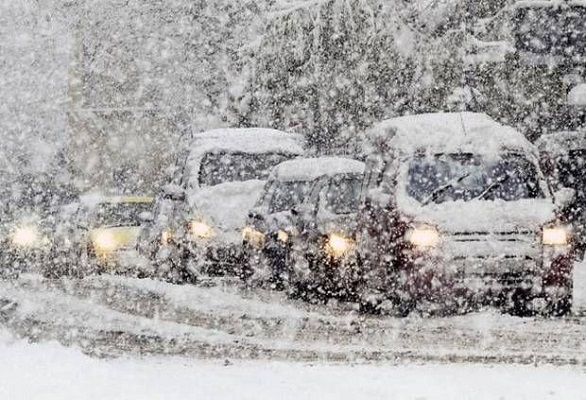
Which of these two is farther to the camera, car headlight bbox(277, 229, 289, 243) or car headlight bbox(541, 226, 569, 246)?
car headlight bbox(277, 229, 289, 243)

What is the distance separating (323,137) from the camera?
25531 mm

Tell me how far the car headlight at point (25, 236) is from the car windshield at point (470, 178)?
1042 cm

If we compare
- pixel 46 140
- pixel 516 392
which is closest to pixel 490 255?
pixel 516 392

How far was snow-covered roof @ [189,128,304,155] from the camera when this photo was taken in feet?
57.5

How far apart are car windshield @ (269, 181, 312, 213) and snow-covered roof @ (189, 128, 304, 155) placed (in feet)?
6.33

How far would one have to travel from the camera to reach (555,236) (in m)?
11.4

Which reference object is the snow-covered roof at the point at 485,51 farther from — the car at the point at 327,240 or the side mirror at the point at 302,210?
the side mirror at the point at 302,210

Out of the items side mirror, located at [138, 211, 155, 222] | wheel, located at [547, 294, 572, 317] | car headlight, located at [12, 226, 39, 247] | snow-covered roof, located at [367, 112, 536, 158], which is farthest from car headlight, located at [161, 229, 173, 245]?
wheel, located at [547, 294, 572, 317]

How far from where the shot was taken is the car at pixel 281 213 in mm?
14477

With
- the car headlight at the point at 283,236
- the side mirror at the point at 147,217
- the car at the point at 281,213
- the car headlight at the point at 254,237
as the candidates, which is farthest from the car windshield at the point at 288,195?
the side mirror at the point at 147,217

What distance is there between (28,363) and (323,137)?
1779 cm

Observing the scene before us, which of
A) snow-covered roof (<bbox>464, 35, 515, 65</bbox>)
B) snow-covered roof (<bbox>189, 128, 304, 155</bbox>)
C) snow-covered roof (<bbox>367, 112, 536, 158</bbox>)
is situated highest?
snow-covered roof (<bbox>464, 35, 515, 65</bbox>)

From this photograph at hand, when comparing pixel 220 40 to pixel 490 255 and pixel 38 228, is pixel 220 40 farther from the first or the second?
pixel 490 255

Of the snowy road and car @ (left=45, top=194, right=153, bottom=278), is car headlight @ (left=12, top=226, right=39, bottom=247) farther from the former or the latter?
the snowy road
